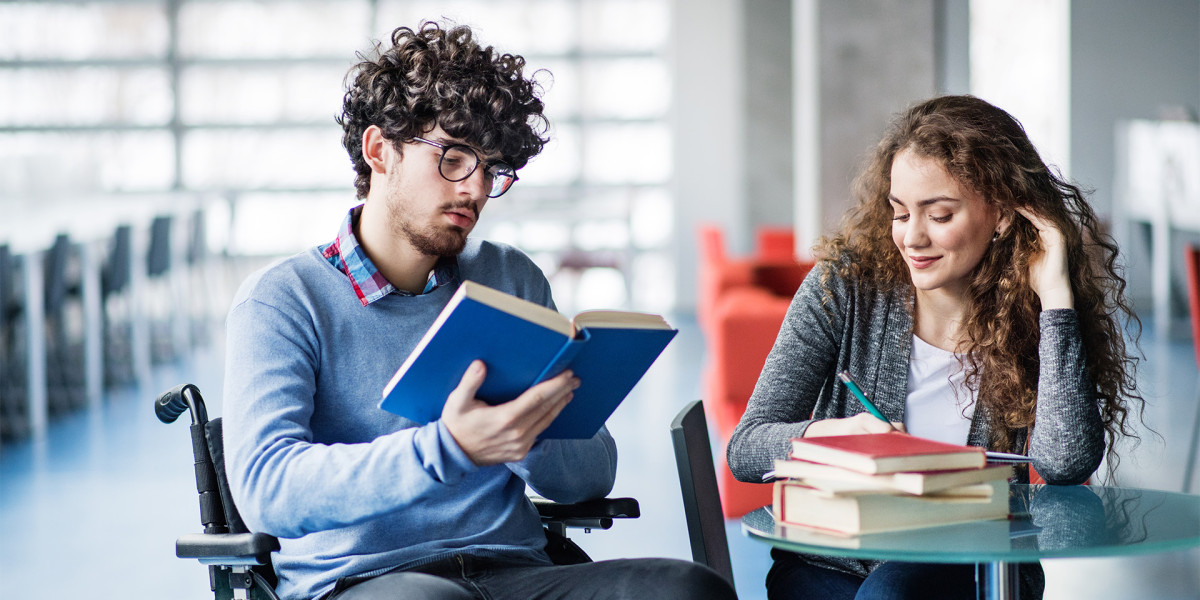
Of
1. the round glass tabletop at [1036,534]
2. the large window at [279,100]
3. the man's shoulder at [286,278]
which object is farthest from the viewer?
the large window at [279,100]

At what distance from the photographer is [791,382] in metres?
1.80

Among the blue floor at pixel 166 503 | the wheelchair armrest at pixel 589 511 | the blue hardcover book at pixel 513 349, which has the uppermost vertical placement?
the blue hardcover book at pixel 513 349

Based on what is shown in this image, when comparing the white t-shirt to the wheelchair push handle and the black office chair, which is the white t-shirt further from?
the wheelchair push handle

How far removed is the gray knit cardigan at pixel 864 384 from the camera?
1660mm

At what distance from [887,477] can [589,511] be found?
0.63 metres

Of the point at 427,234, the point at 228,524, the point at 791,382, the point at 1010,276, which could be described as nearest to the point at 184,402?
the point at 228,524

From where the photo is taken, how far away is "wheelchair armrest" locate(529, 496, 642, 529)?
1.78 m

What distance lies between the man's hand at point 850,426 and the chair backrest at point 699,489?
0.60 ft

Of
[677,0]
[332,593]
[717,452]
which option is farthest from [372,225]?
[677,0]

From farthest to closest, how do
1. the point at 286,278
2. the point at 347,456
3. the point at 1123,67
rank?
the point at 1123,67, the point at 286,278, the point at 347,456

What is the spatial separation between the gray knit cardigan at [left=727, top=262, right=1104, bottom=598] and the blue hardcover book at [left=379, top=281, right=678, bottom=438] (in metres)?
0.31

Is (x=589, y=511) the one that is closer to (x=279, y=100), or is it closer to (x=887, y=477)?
(x=887, y=477)

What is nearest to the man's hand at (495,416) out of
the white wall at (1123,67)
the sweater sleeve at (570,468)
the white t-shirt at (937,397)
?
the sweater sleeve at (570,468)

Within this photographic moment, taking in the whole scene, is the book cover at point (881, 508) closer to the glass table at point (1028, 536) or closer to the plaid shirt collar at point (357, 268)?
the glass table at point (1028, 536)
